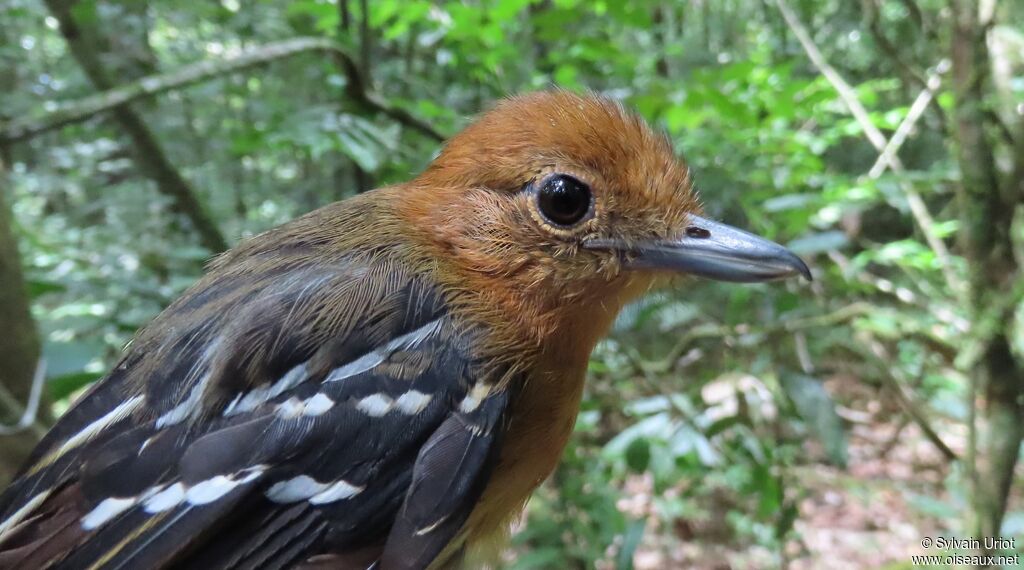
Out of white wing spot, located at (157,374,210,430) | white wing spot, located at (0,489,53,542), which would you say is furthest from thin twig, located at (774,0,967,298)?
white wing spot, located at (0,489,53,542)

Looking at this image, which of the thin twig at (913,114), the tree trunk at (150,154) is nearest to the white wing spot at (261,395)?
the tree trunk at (150,154)

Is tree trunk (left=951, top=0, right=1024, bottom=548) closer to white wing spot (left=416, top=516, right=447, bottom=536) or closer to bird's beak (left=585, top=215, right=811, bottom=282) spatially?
bird's beak (left=585, top=215, right=811, bottom=282)

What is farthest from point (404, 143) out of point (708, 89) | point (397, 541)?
point (397, 541)

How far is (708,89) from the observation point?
1.92 meters

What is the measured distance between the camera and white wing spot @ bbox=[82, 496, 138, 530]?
0.93 metres

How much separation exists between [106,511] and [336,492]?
1.11ft

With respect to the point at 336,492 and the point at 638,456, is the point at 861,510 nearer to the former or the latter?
the point at 638,456

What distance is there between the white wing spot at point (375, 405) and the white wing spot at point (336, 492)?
0.35 ft

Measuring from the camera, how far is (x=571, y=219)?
3.69 feet

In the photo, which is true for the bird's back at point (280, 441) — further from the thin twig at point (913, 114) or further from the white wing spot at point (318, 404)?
the thin twig at point (913, 114)

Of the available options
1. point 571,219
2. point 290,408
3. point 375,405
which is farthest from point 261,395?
point 571,219

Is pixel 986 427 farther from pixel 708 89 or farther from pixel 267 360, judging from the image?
pixel 267 360

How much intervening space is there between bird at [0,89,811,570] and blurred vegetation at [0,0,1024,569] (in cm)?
42

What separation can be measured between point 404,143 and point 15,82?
1870 mm
